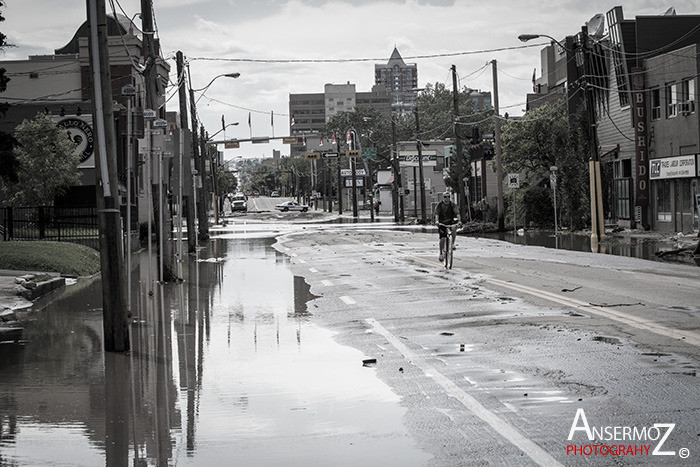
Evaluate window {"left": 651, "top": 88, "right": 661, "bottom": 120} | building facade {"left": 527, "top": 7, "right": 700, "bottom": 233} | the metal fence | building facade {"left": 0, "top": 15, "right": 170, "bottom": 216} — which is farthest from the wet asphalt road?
building facade {"left": 0, "top": 15, "right": 170, "bottom": 216}

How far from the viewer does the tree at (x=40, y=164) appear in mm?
52750

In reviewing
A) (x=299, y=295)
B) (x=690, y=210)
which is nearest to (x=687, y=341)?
(x=299, y=295)

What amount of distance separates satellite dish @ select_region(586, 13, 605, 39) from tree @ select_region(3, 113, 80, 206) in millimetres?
29778

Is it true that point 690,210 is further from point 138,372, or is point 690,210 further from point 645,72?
point 138,372

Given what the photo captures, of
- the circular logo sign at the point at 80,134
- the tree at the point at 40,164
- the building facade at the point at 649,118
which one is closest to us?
the building facade at the point at 649,118

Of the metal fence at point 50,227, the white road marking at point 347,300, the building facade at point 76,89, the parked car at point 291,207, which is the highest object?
the building facade at point 76,89

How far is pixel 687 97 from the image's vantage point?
4553 cm

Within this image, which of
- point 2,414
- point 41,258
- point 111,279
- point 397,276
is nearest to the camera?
point 2,414

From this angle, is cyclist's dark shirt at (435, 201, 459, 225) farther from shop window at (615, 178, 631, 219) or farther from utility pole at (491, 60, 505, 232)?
shop window at (615, 178, 631, 219)

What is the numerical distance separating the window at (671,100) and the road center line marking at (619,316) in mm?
30488

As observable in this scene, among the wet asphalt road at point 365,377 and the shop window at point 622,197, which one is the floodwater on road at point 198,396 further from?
the shop window at point 622,197

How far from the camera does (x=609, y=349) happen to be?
36.3 ft

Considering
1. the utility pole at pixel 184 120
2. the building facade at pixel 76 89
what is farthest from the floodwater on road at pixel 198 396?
the building facade at pixel 76 89

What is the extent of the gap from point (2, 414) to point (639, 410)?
5.43m
